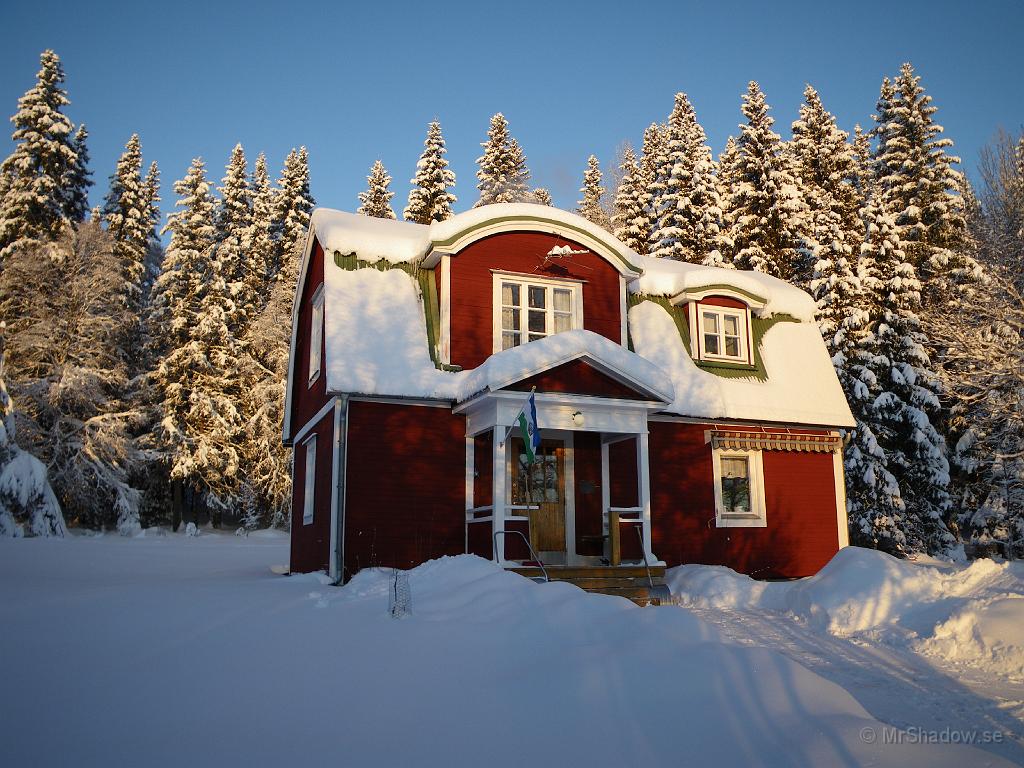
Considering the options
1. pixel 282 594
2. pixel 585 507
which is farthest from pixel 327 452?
pixel 585 507

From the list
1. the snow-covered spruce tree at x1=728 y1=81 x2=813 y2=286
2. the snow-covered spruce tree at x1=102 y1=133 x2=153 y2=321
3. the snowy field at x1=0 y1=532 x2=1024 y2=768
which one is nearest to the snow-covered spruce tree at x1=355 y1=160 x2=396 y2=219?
the snow-covered spruce tree at x1=102 y1=133 x2=153 y2=321

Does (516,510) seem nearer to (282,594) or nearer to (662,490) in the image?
(662,490)

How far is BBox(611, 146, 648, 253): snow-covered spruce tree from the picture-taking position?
33.1 m

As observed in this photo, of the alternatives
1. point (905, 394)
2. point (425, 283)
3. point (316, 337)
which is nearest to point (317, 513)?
point (316, 337)

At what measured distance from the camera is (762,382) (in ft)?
50.9

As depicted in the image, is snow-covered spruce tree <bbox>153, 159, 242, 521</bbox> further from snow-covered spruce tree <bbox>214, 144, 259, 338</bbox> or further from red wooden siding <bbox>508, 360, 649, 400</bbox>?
red wooden siding <bbox>508, 360, 649, 400</bbox>

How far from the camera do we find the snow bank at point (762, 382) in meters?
14.5

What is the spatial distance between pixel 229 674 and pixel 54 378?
25506 millimetres

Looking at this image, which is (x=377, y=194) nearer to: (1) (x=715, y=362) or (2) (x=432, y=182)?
(2) (x=432, y=182)

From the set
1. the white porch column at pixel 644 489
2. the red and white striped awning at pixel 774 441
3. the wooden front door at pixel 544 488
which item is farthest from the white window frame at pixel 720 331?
the wooden front door at pixel 544 488

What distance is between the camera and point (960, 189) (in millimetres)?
27672

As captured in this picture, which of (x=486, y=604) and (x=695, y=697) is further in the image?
(x=486, y=604)

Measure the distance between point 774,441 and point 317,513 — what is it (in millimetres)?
8734

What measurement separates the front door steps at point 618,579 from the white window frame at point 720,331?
17.2 ft
